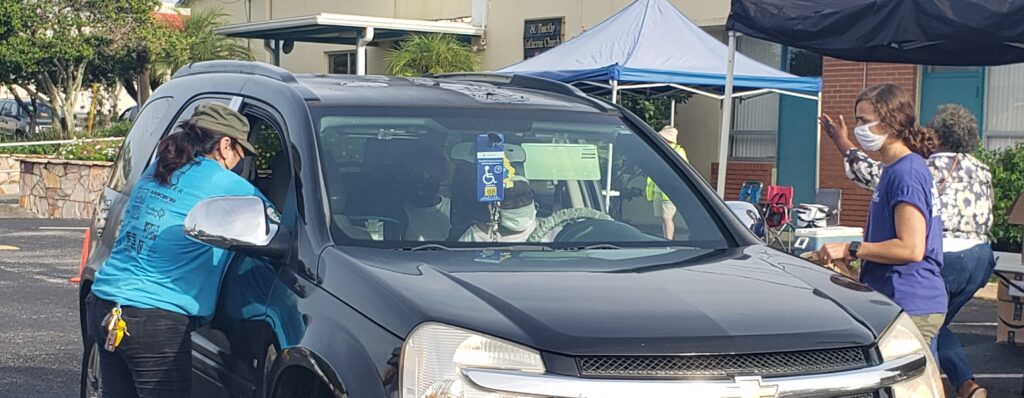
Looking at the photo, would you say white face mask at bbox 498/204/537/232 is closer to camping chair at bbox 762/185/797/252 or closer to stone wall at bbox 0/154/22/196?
camping chair at bbox 762/185/797/252

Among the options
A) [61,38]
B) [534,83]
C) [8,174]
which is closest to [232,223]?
[534,83]

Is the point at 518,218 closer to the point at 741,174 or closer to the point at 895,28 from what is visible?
the point at 895,28

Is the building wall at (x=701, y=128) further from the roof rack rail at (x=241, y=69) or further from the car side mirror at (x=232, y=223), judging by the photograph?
the car side mirror at (x=232, y=223)

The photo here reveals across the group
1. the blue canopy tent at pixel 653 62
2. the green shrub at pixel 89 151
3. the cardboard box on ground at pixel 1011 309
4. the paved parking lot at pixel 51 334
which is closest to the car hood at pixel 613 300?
the paved parking lot at pixel 51 334

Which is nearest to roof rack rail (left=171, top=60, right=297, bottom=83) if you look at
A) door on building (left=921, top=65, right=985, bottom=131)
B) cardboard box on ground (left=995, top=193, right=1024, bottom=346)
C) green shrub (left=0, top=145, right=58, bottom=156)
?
cardboard box on ground (left=995, top=193, right=1024, bottom=346)

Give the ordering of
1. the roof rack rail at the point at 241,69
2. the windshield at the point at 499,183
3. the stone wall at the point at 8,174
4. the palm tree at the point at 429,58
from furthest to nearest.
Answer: the stone wall at the point at 8,174
the palm tree at the point at 429,58
the roof rack rail at the point at 241,69
the windshield at the point at 499,183

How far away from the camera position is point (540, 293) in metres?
3.71

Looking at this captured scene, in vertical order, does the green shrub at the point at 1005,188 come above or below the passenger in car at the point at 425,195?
below

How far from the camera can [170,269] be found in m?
4.80

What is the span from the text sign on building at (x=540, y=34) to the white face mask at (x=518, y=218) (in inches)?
683

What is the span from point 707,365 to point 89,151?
21.7 meters

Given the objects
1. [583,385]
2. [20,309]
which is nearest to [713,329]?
[583,385]

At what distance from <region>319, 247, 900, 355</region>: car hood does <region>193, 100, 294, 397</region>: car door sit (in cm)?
46

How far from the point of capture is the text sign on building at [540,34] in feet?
72.1
